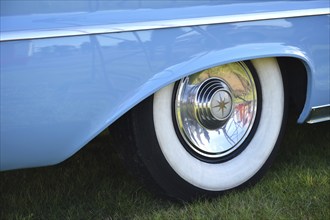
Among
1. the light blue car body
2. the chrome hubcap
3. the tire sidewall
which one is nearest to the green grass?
the tire sidewall

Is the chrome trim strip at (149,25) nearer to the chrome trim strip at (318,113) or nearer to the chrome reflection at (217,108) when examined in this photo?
the chrome reflection at (217,108)

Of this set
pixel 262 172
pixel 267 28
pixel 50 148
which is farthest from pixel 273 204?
pixel 50 148

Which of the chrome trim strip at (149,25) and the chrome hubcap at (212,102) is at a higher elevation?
the chrome trim strip at (149,25)

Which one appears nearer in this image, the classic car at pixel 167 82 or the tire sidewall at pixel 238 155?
the classic car at pixel 167 82

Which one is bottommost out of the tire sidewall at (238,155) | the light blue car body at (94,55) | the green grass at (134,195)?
the green grass at (134,195)

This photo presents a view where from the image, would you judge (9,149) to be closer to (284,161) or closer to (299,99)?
(299,99)

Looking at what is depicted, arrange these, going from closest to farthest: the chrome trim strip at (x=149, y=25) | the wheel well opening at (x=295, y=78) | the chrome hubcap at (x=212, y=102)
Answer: the chrome trim strip at (x=149, y=25) → the chrome hubcap at (x=212, y=102) → the wheel well opening at (x=295, y=78)

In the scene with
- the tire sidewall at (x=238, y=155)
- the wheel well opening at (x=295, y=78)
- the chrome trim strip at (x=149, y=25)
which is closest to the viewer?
the chrome trim strip at (x=149, y=25)

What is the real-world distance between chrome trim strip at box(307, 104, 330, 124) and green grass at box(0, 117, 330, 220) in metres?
0.30

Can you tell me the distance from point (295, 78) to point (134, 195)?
946 mm

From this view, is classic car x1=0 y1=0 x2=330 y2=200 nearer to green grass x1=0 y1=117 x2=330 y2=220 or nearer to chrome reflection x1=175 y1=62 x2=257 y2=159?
chrome reflection x1=175 y1=62 x2=257 y2=159

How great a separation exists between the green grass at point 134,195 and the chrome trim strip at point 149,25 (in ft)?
2.63

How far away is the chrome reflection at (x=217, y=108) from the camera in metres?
2.75

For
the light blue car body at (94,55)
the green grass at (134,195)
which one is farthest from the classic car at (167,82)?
the green grass at (134,195)
